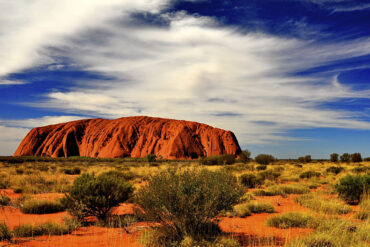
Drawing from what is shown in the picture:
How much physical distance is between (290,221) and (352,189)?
4.91 metres

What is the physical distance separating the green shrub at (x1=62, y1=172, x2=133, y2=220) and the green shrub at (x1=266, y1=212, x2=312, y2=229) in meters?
4.18

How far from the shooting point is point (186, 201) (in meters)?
4.66

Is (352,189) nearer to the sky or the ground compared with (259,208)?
nearer to the sky

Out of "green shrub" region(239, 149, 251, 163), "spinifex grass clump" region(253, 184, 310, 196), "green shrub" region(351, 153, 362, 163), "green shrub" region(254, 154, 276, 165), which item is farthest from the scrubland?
"green shrub" region(351, 153, 362, 163)

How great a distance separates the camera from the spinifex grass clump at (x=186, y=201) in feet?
15.4

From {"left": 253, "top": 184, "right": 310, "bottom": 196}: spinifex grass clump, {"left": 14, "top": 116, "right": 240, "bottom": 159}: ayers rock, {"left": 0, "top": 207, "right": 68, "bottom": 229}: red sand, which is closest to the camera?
{"left": 0, "top": 207, "right": 68, "bottom": 229}: red sand

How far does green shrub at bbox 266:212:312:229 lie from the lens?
250 inches

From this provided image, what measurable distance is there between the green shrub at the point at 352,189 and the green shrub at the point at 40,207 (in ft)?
34.2

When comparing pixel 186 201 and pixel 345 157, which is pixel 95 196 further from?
pixel 345 157

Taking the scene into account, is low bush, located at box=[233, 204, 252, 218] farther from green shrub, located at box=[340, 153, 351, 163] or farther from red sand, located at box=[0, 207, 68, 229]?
green shrub, located at box=[340, 153, 351, 163]

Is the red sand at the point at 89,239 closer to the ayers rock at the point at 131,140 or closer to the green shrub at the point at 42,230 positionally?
the green shrub at the point at 42,230

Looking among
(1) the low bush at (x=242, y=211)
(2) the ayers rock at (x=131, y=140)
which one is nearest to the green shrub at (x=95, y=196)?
(1) the low bush at (x=242, y=211)

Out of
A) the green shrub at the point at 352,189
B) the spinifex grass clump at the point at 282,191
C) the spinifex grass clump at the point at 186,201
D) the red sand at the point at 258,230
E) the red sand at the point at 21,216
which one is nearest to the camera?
the spinifex grass clump at the point at 186,201

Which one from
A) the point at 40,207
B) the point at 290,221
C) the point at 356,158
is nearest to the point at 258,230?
the point at 290,221
